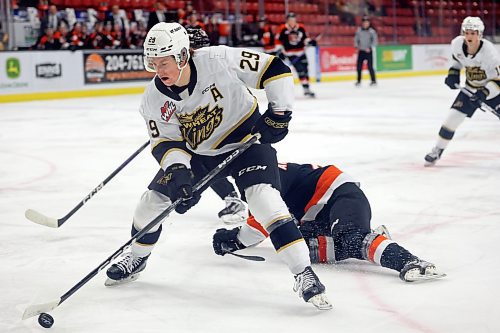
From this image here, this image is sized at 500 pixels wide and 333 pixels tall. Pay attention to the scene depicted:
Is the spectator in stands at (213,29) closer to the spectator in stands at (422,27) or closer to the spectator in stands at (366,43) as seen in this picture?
the spectator in stands at (366,43)

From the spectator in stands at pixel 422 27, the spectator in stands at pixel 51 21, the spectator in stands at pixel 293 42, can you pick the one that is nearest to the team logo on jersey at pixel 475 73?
the spectator in stands at pixel 293 42

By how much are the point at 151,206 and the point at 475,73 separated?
3.57 m

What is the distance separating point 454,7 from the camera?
798 inches

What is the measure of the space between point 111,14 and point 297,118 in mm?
5496

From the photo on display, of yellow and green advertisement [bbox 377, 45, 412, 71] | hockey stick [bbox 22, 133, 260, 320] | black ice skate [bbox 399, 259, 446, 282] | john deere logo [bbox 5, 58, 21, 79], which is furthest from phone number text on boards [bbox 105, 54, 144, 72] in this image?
→ black ice skate [bbox 399, 259, 446, 282]

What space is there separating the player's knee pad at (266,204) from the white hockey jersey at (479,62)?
3.38 m

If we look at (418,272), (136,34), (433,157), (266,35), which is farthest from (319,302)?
(266,35)

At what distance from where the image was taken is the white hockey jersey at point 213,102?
2.83 m

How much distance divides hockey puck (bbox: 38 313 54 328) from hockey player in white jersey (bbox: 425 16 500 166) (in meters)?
3.81

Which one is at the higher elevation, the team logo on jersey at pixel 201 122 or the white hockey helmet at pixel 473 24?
the white hockey helmet at pixel 473 24

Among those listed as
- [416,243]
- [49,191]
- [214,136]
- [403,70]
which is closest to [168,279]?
[214,136]

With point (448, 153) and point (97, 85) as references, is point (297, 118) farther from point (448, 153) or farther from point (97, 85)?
point (97, 85)

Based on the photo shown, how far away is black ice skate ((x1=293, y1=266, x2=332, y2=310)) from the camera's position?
2.59 meters

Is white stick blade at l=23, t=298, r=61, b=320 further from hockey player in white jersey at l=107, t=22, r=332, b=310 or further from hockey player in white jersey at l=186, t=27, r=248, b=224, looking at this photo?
hockey player in white jersey at l=186, t=27, r=248, b=224
